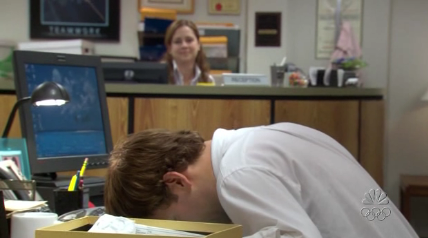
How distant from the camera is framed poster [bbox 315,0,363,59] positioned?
4.83 metres

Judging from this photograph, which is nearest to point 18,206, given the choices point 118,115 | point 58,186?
point 58,186

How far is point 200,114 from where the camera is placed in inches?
98.0

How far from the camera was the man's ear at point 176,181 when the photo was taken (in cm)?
112

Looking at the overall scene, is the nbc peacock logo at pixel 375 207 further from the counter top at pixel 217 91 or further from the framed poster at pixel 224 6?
the framed poster at pixel 224 6

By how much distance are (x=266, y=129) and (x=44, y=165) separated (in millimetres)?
784

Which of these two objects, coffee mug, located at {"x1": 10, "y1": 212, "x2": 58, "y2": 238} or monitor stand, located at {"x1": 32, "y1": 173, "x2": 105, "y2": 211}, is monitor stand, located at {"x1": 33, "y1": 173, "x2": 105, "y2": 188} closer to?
monitor stand, located at {"x1": 32, "y1": 173, "x2": 105, "y2": 211}

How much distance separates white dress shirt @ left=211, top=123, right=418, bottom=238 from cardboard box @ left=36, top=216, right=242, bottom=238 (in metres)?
0.12

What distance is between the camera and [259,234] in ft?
3.01

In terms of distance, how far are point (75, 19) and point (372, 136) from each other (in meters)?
3.24

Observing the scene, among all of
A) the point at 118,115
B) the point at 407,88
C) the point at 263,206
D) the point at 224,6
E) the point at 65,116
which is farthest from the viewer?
the point at 224,6

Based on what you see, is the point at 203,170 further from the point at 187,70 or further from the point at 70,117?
the point at 187,70

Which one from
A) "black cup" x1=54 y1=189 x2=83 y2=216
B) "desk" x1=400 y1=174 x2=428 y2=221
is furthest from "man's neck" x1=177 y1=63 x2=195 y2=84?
"black cup" x1=54 y1=189 x2=83 y2=216

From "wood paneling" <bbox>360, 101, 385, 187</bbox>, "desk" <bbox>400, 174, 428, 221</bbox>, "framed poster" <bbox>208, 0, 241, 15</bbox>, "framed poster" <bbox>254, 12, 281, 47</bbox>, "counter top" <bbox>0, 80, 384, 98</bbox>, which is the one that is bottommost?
"desk" <bbox>400, 174, 428, 221</bbox>

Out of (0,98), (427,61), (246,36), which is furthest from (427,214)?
(0,98)
